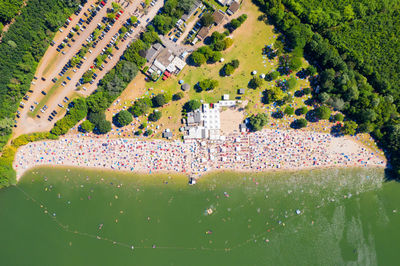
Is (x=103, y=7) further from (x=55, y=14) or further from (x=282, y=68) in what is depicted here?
(x=282, y=68)

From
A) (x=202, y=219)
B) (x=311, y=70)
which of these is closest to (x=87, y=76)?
(x=202, y=219)

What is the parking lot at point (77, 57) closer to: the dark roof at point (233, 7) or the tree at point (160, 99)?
the tree at point (160, 99)

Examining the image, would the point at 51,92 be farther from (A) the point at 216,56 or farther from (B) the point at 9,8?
(A) the point at 216,56

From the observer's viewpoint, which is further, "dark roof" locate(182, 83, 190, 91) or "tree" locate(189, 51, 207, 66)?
"dark roof" locate(182, 83, 190, 91)

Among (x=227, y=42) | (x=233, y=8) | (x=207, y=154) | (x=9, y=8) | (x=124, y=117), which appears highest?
(x=233, y=8)

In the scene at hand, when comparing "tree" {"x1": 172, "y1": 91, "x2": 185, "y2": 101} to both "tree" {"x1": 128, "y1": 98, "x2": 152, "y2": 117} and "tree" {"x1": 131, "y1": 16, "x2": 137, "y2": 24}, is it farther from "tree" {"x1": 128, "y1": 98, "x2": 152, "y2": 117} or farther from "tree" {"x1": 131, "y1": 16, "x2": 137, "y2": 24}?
"tree" {"x1": 131, "y1": 16, "x2": 137, "y2": 24}

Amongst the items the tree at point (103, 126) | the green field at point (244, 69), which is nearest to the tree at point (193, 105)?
the green field at point (244, 69)

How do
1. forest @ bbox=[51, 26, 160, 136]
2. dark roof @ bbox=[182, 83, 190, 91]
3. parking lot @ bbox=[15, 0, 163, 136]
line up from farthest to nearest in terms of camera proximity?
parking lot @ bbox=[15, 0, 163, 136] < dark roof @ bbox=[182, 83, 190, 91] < forest @ bbox=[51, 26, 160, 136]

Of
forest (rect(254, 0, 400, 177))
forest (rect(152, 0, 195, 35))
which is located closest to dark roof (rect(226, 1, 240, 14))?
forest (rect(254, 0, 400, 177))
